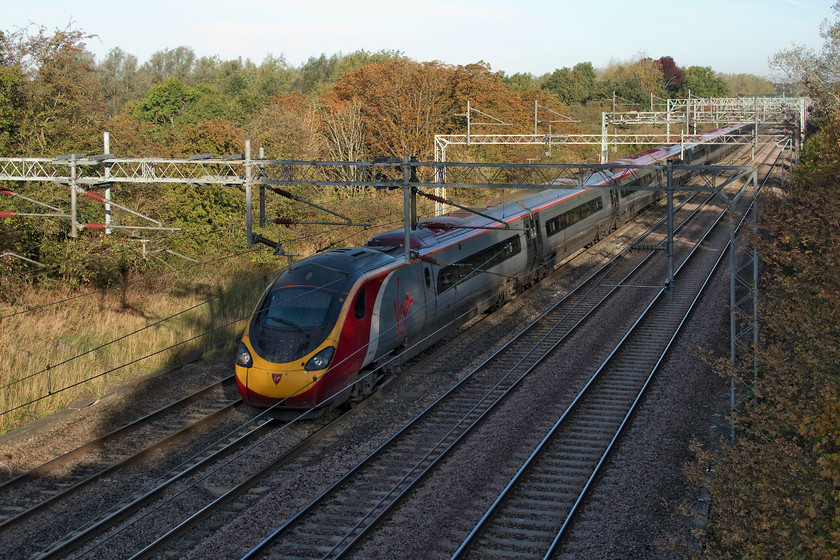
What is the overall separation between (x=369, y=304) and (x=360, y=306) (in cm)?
33

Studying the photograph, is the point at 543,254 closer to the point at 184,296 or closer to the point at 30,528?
the point at 184,296

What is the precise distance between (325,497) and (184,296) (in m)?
14.3

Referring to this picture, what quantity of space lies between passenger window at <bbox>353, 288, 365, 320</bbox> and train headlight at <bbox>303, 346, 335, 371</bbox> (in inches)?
38.1

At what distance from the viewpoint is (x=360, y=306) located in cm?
1405

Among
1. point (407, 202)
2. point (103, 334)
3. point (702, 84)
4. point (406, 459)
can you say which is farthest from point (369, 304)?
point (702, 84)

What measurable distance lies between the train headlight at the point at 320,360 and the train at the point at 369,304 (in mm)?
17

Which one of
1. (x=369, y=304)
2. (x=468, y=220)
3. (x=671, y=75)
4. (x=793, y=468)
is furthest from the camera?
(x=671, y=75)

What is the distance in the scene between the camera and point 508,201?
77.8ft

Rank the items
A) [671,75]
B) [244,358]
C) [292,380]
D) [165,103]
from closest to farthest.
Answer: [292,380]
[244,358]
[165,103]
[671,75]

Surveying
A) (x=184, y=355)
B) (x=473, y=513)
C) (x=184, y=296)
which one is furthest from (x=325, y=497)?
(x=184, y=296)

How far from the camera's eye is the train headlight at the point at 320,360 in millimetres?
13125

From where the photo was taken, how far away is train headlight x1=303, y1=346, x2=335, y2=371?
13.1 metres

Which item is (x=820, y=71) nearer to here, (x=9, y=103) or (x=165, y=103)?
(x=9, y=103)

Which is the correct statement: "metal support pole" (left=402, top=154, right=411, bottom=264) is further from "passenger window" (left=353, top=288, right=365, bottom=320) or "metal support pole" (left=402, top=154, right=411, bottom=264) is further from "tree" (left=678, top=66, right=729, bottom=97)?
"tree" (left=678, top=66, right=729, bottom=97)
